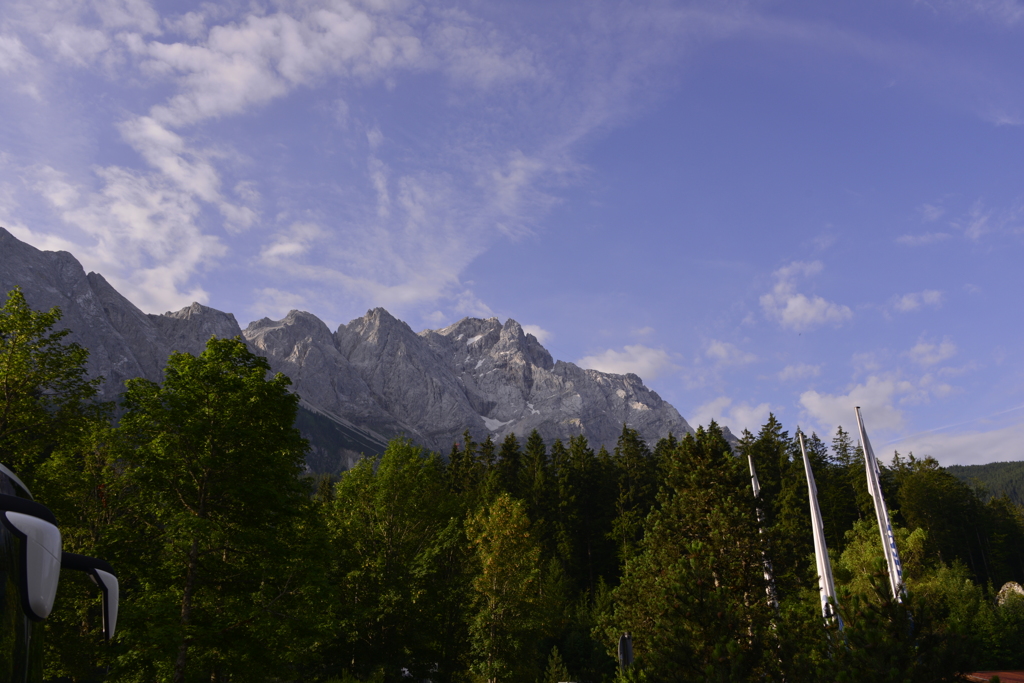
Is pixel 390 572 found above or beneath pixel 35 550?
beneath

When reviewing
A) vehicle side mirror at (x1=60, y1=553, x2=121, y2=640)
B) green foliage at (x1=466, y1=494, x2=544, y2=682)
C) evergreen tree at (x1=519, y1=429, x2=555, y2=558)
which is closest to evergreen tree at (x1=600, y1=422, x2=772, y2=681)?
green foliage at (x1=466, y1=494, x2=544, y2=682)

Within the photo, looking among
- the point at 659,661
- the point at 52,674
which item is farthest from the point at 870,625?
the point at 52,674

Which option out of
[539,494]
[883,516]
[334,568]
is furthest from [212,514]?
[539,494]

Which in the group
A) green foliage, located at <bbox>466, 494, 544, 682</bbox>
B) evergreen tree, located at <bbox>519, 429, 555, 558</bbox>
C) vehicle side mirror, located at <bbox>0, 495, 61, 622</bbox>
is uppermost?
evergreen tree, located at <bbox>519, 429, 555, 558</bbox>

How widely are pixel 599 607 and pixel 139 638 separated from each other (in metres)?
35.4

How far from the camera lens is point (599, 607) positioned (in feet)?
145

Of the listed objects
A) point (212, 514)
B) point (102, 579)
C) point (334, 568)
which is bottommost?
point (334, 568)

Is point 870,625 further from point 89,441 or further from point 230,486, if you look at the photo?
point 89,441

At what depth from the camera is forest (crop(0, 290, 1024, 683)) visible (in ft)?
41.3

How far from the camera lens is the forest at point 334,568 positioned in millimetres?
12586

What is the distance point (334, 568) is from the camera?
2550 centimetres

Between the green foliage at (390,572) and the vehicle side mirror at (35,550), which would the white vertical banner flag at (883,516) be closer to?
the green foliage at (390,572)

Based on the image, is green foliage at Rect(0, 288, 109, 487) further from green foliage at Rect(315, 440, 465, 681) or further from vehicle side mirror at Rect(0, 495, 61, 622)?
vehicle side mirror at Rect(0, 495, 61, 622)

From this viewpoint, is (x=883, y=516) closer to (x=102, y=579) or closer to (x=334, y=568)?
(x=334, y=568)
